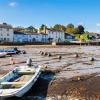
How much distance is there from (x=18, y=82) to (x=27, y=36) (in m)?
119

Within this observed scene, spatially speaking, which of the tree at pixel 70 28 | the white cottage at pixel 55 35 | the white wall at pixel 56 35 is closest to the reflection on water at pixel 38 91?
the white cottage at pixel 55 35

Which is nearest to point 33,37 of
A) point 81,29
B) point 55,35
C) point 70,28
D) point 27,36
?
point 27,36

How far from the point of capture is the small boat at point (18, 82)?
52.7 feet

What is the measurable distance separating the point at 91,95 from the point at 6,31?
105m

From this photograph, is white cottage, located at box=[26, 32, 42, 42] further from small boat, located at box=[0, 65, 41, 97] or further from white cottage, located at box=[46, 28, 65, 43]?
small boat, located at box=[0, 65, 41, 97]

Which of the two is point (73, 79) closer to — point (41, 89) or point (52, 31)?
point (41, 89)

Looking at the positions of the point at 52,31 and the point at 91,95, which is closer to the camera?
the point at 91,95

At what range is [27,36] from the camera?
137125mm

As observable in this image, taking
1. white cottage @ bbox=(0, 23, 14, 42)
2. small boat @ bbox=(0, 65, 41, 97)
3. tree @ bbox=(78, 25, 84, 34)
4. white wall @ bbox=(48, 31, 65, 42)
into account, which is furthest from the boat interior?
tree @ bbox=(78, 25, 84, 34)

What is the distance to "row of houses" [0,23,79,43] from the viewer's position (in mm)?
122806

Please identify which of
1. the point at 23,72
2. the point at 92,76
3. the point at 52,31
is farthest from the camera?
the point at 52,31

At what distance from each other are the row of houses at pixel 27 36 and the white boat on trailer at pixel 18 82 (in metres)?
98.0

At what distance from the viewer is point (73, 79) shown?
2497 cm

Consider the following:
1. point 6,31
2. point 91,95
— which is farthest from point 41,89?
point 6,31
